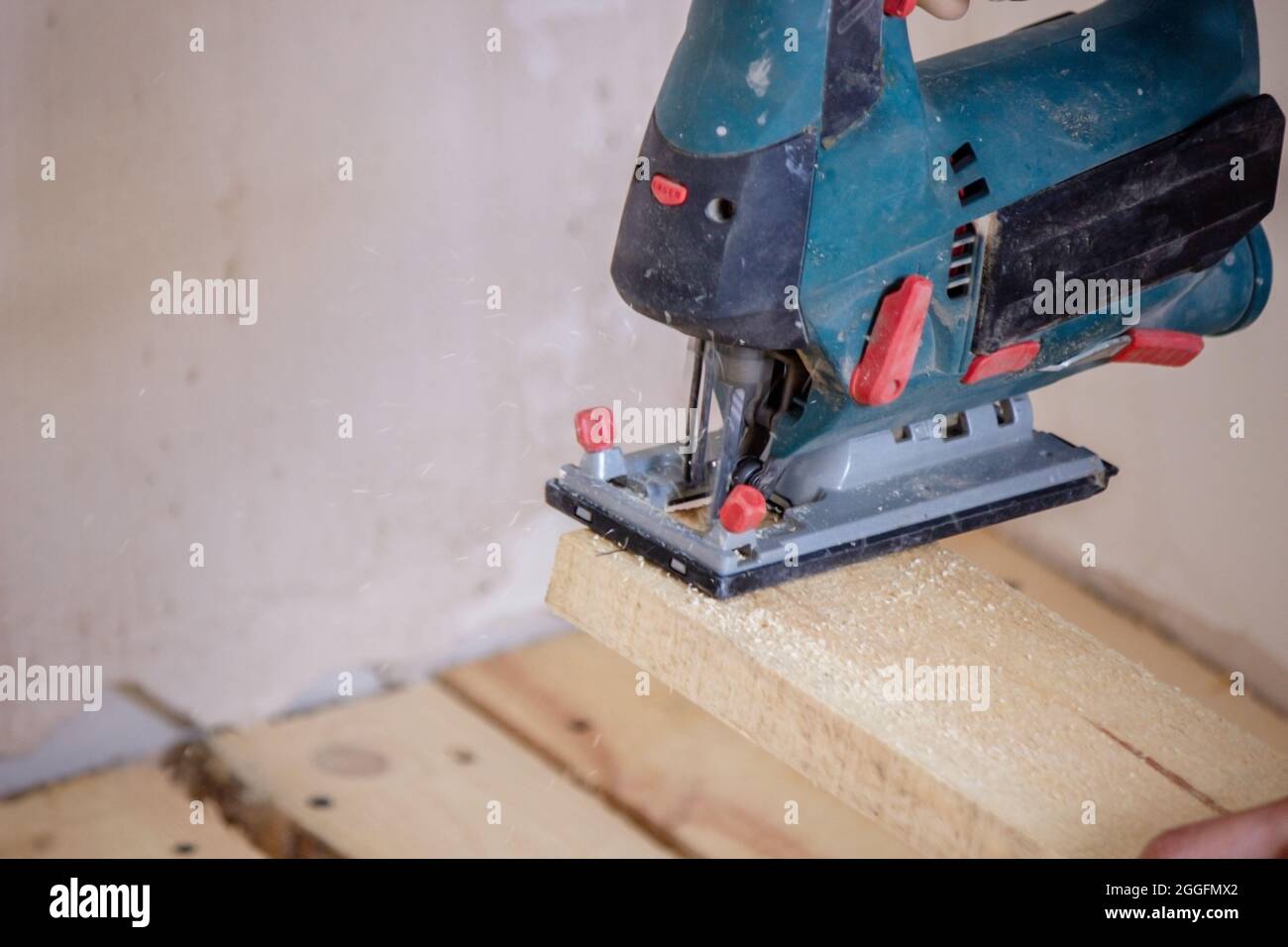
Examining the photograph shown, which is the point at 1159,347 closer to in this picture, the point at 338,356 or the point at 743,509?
the point at 743,509

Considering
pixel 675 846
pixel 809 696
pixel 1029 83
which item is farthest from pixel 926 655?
pixel 675 846

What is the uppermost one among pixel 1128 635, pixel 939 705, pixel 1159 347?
pixel 1159 347

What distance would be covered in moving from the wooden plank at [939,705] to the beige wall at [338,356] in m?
0.70

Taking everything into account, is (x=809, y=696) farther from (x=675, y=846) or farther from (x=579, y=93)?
(x=579, y=93)

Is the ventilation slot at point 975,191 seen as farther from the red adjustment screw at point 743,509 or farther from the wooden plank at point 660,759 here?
the wooden plank at point 660,759

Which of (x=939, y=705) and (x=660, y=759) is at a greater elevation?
(x=939, y=705)

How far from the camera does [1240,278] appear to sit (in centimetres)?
174

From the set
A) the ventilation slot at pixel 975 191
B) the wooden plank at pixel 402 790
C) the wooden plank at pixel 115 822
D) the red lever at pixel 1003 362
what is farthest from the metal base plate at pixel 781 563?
the wooden plank at pixel 115 822

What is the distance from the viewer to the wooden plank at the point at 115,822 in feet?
6.58

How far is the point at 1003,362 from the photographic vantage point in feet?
5.08

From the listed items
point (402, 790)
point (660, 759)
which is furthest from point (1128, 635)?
point (402, 790)

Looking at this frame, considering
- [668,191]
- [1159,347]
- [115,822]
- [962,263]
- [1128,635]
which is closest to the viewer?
[668,191]

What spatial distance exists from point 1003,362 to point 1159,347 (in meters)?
0.25

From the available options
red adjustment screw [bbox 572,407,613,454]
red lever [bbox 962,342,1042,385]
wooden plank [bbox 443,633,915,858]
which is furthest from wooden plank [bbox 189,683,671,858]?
red lever [bbox 962,342,1042,385]
